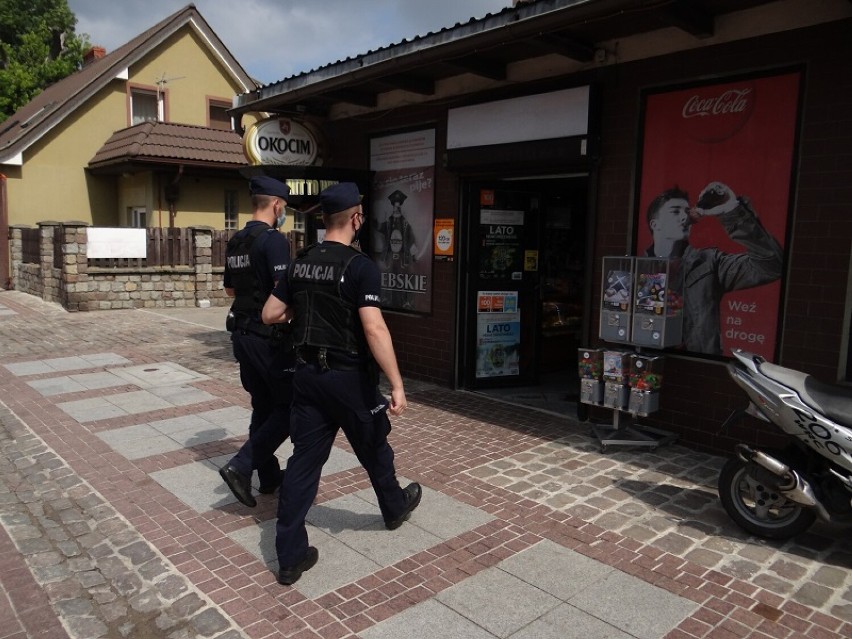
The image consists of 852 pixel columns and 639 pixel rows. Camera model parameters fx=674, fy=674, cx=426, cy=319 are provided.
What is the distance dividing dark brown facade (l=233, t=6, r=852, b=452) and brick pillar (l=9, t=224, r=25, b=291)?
1556 cm

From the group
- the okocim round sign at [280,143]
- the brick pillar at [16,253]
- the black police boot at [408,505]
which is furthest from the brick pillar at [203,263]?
the black police boot at [408,505]

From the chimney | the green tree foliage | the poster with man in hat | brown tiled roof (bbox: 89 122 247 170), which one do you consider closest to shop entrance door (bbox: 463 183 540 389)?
the poster with man in hat

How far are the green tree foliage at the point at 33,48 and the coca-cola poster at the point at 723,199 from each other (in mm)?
30475

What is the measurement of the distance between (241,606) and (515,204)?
5.64 meters

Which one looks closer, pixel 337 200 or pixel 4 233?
pixel 337 200

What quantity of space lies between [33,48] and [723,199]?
112 ft

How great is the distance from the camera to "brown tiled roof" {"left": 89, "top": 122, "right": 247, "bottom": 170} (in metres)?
16.8

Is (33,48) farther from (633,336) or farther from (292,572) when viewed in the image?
(292,572)

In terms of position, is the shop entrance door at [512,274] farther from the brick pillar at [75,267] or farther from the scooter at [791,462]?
the brick pillar at [75,267]

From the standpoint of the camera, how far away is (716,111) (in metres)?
5.48

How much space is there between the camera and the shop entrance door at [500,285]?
7.68 metres

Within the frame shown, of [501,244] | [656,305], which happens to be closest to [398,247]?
[501,244]

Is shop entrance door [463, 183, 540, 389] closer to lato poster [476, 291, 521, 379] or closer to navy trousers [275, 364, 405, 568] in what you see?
lato poster [476, 291, 521, 379]

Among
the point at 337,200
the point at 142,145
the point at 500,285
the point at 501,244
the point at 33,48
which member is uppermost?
the point at 33,48
